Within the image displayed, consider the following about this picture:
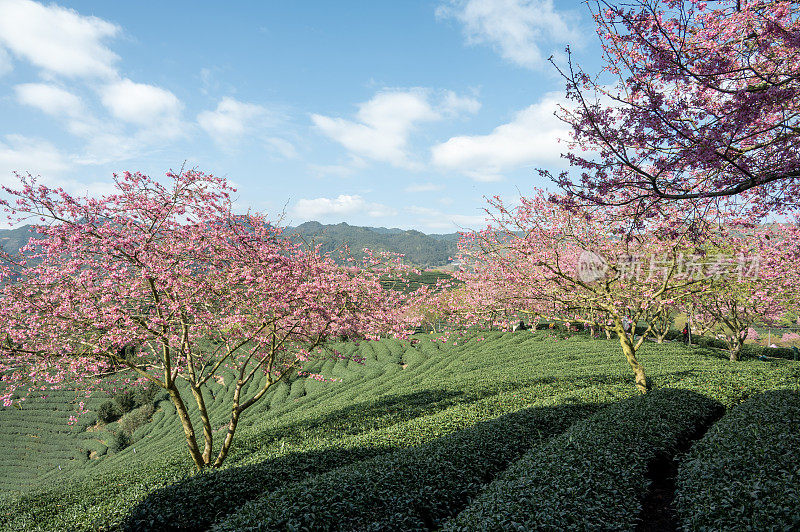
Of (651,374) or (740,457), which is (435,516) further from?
(651,374)

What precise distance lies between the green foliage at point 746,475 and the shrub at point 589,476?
2.41 ft

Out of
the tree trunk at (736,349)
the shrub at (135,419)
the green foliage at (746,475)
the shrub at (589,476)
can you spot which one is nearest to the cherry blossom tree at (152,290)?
the shrub at (589,476)

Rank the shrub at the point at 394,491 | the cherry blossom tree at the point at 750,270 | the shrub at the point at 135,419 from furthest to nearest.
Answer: the shrub at the point at 135,419, the cherry blossom tree at the point at 750,270, the shrub at the point at 394,491

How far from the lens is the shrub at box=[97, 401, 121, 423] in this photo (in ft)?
160

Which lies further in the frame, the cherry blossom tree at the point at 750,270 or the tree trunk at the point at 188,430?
the cherry blossom tree at the point at 750,270

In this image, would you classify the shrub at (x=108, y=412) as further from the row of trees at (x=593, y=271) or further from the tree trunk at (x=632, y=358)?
the tree trunk at (x=632, y=358)

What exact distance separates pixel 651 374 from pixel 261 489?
15782mm

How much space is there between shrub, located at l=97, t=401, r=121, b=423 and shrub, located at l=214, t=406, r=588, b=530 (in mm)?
56156

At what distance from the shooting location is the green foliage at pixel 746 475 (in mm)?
4918

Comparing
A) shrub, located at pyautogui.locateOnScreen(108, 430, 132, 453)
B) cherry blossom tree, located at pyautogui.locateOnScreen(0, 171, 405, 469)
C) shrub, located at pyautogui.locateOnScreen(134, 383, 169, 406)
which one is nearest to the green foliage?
cherry blossom tree, located at pyautogui.locateOnScreen(0, 171, 405, 469)

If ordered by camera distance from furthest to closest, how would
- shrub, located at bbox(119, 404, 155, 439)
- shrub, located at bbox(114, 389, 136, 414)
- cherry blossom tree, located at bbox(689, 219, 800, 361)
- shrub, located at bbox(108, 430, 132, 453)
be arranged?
shrub, located at bbox(114, 389, 136, 414), shrub, located at bbox(119, 404, 155, 439), shrub, located at bbox(108, 430, 132, 453), cherry blossom tree, located at bbox(689, 219, 800, 361)

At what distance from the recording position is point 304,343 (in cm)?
1232

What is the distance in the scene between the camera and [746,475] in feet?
19.6

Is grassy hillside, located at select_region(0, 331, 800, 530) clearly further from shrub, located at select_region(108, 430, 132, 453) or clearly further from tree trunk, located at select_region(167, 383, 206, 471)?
shrub, located at select_region(108, 430, 132, 453)
